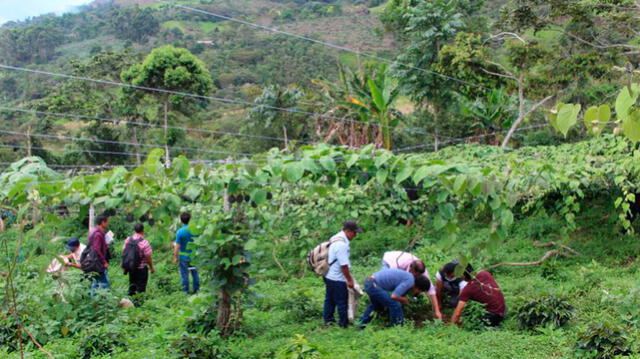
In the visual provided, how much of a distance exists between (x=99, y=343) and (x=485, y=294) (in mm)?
4160

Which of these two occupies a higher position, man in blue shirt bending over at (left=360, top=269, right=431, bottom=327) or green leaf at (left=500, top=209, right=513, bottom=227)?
green leaf at (left=500, top=209, right=513, bottom=227)

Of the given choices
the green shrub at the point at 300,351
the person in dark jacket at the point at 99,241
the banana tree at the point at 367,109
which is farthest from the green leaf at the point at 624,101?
the banana tree at the point at 367,109

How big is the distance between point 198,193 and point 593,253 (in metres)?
7.08

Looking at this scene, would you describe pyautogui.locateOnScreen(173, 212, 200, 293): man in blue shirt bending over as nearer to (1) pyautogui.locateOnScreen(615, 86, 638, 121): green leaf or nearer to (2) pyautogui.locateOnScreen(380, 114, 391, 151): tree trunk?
(1) pyautogui.locateOnScreen(615, 86, 638, 121): green leaf

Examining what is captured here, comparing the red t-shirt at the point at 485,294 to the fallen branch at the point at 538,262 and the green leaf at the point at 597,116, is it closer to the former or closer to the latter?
the fallen branch at the point at 538,262

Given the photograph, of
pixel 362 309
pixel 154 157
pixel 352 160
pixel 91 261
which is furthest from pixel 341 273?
pixel 91 261

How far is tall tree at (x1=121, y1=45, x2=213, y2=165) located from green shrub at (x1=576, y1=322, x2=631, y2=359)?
20.0 metres

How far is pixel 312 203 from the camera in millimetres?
10195

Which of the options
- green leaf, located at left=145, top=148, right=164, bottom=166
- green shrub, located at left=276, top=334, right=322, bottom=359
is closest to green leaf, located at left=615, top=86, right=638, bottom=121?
green leaf, located at left=145, top=148, right=164, bottom=166

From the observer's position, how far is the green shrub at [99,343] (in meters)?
5.56

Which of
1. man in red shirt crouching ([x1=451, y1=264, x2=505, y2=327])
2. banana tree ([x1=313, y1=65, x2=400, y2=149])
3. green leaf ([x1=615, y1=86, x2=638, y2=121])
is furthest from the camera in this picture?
banana tree ([x1=313, y1=65, x2=400, y2=149])

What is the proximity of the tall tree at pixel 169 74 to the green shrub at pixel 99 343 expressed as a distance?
1783 cm

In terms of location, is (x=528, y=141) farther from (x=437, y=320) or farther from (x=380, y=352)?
(x=380, y=352)

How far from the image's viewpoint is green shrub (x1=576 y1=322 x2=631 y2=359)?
478 cm
